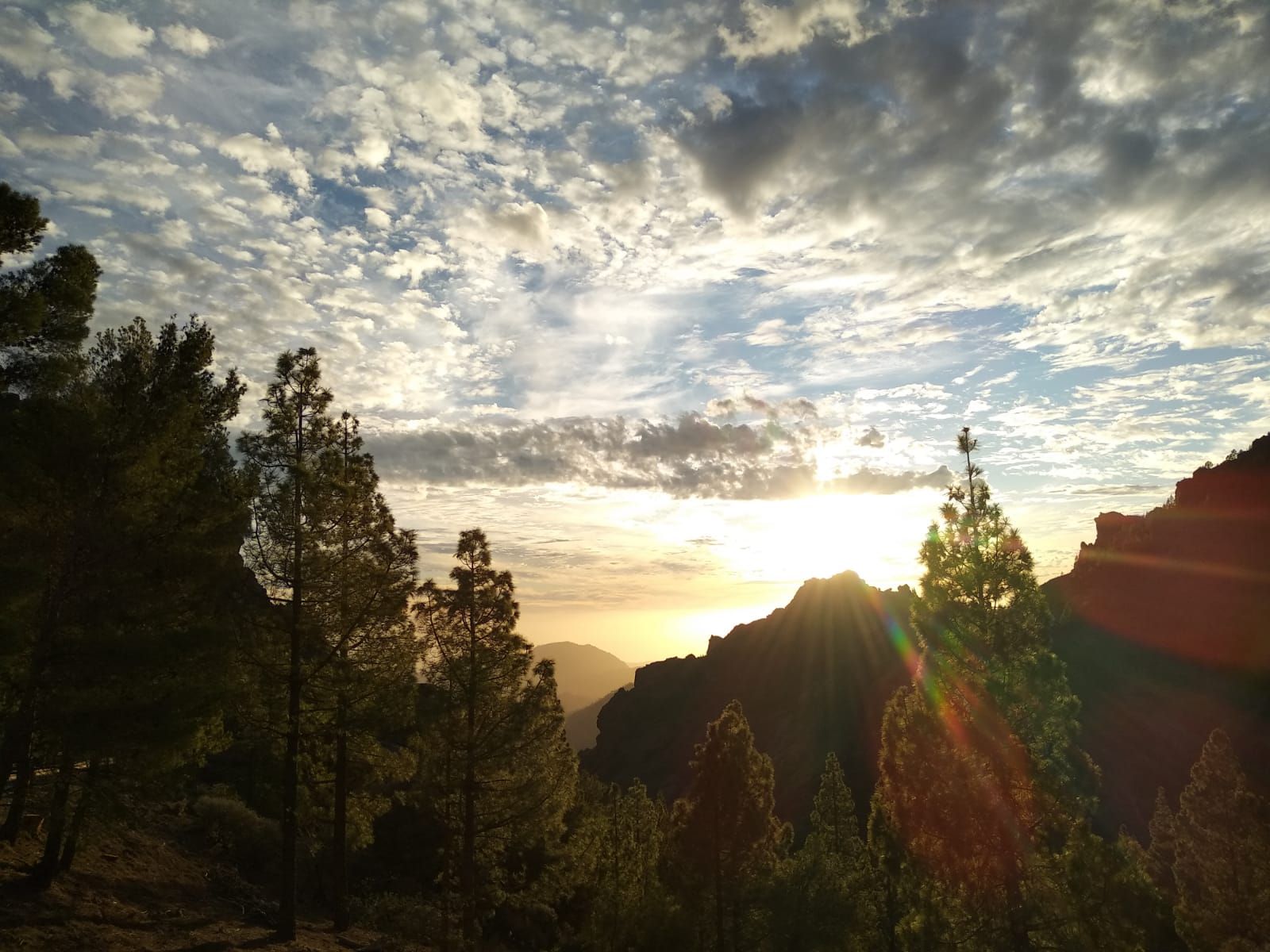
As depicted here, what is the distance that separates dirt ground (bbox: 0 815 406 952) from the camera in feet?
41.2

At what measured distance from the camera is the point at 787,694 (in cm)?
11944

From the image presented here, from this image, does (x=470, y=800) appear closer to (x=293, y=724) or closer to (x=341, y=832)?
(x=341, y=832)

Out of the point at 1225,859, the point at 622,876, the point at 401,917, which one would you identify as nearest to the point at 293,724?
the point at 401,917

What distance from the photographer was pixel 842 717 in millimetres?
105812

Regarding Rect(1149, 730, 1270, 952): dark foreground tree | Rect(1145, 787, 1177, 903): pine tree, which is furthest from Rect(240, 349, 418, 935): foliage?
Rect(1145, 787, 1177, 903): pine tree

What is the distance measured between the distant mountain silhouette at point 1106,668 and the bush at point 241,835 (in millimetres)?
68969

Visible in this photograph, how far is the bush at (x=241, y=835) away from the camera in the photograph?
25.8 metres

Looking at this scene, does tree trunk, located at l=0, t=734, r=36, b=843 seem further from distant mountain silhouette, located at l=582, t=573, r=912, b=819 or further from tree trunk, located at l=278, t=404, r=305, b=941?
distant mountain silhouette, located at l=582, t=573, r=912, b=819

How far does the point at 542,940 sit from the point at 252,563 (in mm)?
25105

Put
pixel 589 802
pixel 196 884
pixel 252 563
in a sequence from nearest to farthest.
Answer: pixel 252 563, pixel 196 884, pixel 589 802

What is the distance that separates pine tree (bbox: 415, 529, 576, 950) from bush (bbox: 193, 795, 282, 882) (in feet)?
30.8

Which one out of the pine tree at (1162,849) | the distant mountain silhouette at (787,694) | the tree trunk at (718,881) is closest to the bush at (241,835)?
the tree trunk at (718,881)

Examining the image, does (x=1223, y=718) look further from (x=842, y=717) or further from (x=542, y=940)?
(x=542, y=940)

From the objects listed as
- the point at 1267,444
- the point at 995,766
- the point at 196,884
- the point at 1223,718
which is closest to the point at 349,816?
the point at 196,884
